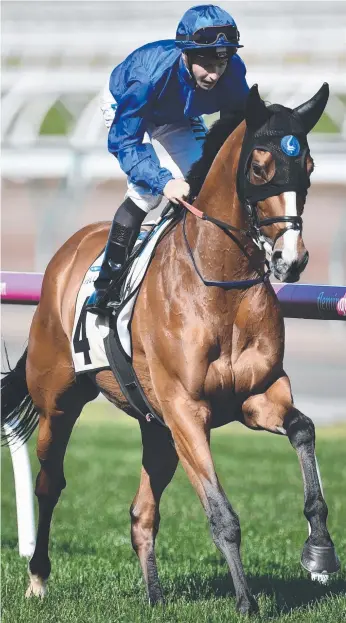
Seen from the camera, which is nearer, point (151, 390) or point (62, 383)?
point (151, 390)

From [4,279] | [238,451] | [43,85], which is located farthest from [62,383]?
[43,85]

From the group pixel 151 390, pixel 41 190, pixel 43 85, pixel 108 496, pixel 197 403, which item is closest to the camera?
A: pixel 197 403

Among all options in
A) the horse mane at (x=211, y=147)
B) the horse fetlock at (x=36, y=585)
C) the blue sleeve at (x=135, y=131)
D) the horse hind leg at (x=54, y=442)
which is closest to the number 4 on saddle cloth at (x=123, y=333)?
the horse mane at (x=211, y=147)

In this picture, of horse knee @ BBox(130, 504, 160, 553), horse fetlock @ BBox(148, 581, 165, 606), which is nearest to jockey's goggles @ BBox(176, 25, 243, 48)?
horse knee @ BBox(130, 504, 160, 553)

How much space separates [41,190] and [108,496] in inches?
604

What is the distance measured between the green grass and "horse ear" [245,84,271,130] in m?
1.69

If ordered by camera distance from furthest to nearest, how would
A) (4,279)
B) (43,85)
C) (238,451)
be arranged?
1. (43,85)
2. (238,451)
3. (4,279)

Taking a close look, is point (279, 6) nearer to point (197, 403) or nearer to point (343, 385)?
point (343, 385)

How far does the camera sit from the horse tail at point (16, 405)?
229 inches

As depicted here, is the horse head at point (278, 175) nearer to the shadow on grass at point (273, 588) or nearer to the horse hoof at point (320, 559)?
the horse hoof at point (320, 559)

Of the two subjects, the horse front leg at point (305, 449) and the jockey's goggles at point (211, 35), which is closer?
the horse front leg at point (305, 449)

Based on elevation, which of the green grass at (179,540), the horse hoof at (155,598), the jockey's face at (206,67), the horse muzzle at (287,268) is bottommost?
the green grass at (179,540)

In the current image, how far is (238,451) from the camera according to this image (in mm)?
10055

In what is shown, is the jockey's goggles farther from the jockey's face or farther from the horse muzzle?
the horse muzzle
